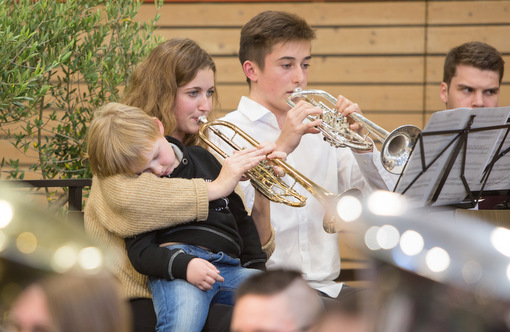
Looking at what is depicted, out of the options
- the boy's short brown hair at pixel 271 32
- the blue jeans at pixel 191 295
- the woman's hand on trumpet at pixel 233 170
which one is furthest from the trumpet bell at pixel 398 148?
the blue jeans at pixel 191 295

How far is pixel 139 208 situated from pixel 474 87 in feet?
6.94

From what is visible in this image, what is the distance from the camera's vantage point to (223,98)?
511 centimetres

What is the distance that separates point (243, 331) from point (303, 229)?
5.61 feet

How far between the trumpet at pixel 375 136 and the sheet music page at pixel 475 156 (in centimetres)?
26

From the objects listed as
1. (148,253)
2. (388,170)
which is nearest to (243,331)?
(148,253)

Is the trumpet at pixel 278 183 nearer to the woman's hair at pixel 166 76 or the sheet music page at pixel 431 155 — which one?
the woman's hair at pixel 166 76

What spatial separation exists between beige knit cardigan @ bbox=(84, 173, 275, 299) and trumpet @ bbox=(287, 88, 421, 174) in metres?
0.76

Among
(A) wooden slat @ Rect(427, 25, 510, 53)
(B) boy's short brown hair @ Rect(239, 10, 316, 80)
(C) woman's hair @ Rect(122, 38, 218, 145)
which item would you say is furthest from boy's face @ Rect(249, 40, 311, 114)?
(A) wooden slat @ Rect(427, 25, 510, 53)

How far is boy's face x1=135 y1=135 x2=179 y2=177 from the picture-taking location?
211 centimetres

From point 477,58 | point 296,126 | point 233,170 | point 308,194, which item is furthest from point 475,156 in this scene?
point 477,58

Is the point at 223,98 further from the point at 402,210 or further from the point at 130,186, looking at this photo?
the point at 402,210

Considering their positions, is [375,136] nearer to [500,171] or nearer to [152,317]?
[500,171]

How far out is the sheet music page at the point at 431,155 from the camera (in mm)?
2256

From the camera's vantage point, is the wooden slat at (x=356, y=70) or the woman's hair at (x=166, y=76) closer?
the woman's hair at (x=166, y=76)
